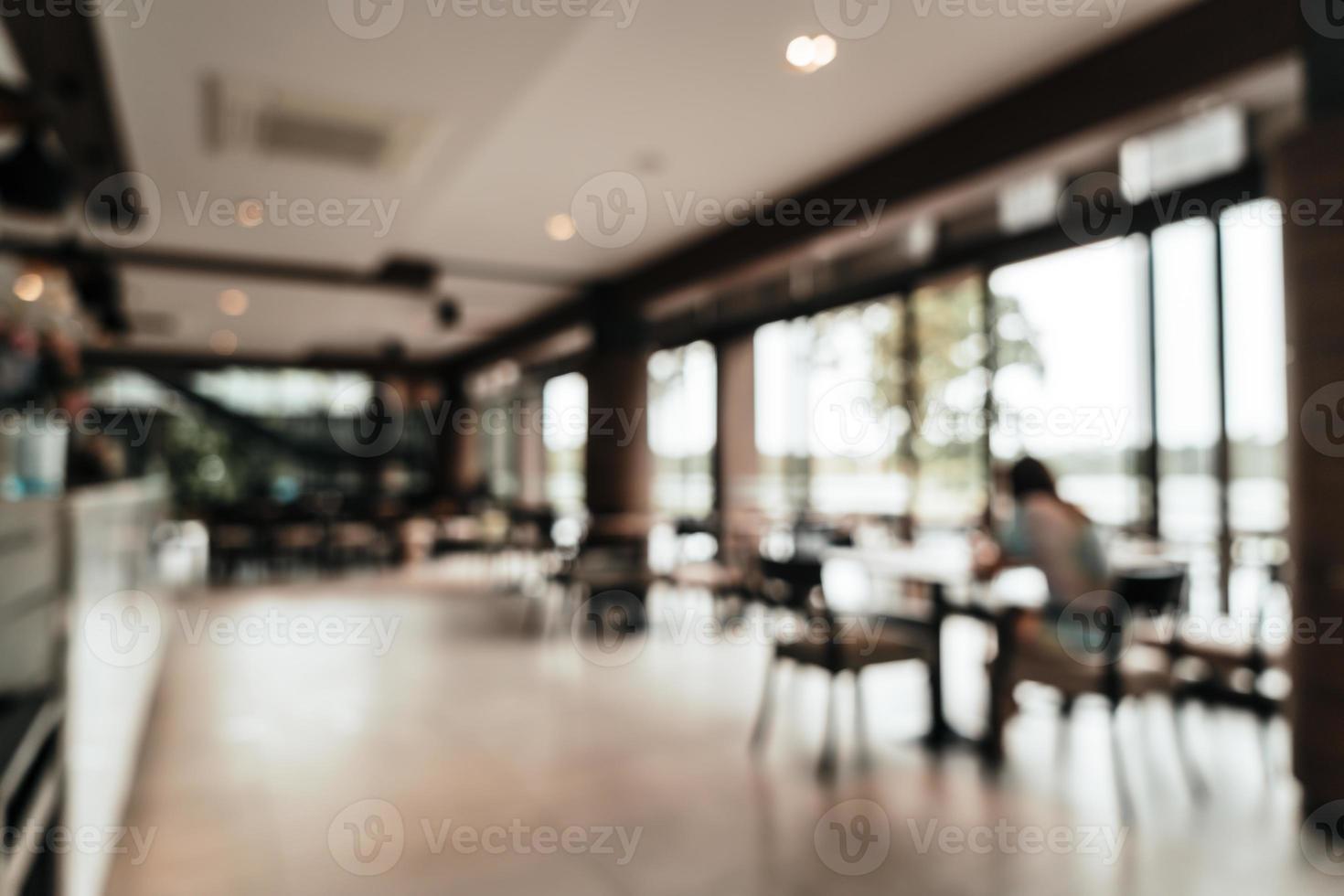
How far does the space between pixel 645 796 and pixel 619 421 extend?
17.7 feet

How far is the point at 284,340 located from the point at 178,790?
9886mm

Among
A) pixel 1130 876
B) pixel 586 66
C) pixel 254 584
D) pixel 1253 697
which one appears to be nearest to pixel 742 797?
pixel 1130 876

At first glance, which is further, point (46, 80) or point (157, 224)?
point (157, 224)

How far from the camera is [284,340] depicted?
470 inches

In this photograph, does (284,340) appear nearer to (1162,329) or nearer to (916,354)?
(916,354)

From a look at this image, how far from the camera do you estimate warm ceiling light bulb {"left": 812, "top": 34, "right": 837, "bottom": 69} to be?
3.72 meters
